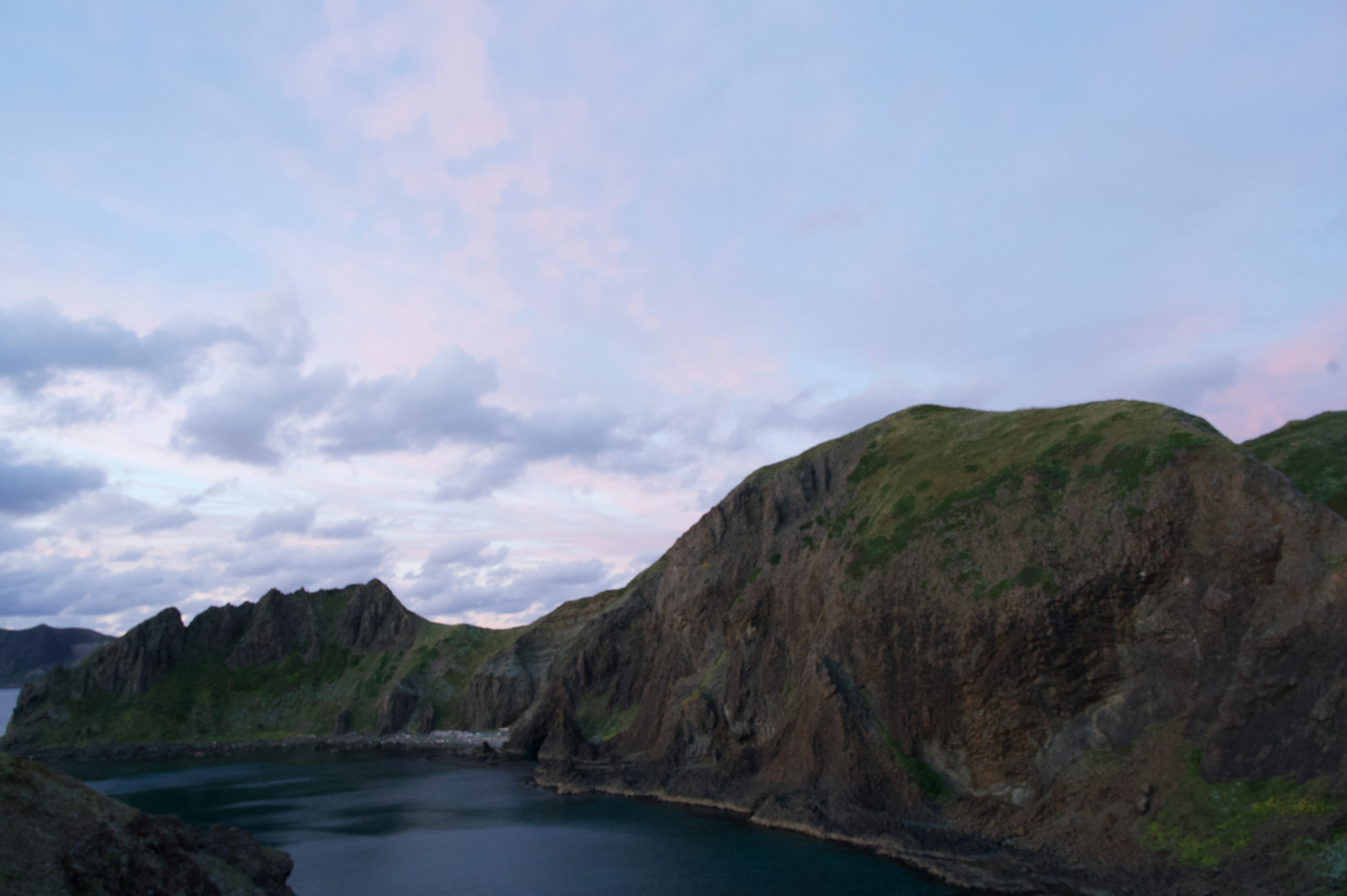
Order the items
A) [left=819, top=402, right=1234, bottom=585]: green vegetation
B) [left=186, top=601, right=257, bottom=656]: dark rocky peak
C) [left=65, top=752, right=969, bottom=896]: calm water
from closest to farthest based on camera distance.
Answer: [left=65, top=752, right=969, bottom=896]: calm water < [left=819, top=402, right=1234, bottom=585]: green vegetation < [left=186, top=601, right=257, bottom=656]: dark rocky peak

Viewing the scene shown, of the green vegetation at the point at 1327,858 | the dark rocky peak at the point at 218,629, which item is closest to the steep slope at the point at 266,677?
the dark rocky peak at the point at 218,629

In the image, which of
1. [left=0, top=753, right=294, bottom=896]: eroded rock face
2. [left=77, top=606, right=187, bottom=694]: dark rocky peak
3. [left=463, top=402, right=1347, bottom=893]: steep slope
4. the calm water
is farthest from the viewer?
[left=77, top=606, right=187, bottom=694]: dark rocky peak

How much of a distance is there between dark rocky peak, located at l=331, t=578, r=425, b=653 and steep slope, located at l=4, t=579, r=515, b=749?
0.73 ft

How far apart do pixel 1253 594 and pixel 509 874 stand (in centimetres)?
5188

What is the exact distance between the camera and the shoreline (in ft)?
398

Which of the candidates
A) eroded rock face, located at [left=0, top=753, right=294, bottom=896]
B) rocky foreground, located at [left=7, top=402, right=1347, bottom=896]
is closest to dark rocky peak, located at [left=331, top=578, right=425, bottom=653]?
rocky foreground, located at [left=7, top=402, right=1347, bottom=896]

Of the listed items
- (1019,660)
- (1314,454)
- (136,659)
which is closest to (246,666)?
(136,659)

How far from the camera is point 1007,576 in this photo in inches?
2237

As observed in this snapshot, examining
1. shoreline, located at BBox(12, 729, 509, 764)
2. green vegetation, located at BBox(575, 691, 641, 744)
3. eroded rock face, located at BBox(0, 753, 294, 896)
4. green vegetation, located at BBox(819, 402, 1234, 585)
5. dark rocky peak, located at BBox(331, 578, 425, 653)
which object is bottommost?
shoreline, located at BBox(12, 729, 509, 764)

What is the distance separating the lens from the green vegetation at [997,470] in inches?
2201

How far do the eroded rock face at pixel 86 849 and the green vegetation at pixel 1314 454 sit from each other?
7004cm

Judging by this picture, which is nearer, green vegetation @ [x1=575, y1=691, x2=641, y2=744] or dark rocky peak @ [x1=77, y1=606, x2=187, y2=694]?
green vegetation @ [x1=575, y1=691, x2=641, y2=744]

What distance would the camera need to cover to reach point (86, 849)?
2659cm

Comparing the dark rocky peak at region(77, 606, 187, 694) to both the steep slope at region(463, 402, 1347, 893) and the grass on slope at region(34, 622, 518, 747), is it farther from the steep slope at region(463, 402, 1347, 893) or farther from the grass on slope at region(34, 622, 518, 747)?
the steep slope at region(463, 402, 1347, 893)
